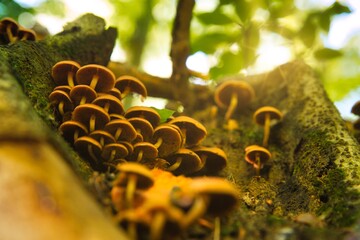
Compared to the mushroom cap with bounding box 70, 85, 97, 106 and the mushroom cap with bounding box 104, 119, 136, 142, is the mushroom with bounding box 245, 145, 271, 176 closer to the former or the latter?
the mushroom cap with bounding box 104, 119, 136, 142

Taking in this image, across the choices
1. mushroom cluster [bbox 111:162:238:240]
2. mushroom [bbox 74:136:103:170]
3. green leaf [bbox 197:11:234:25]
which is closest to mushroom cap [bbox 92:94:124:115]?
mushroom [bbox 74:136:103:170]

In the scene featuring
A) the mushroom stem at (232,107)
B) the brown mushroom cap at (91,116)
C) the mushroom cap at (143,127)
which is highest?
the mushroom stem at (232,107)

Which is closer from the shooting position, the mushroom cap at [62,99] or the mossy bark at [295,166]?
the mossy bark at [295,166]

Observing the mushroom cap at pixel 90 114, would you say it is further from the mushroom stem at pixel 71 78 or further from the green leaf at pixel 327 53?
the green leaf at pixel 327 53

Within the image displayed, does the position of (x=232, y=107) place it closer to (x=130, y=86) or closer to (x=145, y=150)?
(x=130, y=86)

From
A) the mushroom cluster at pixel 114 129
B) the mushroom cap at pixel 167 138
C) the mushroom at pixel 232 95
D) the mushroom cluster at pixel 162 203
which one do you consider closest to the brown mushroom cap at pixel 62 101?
the mushroom cluster at pixel 114 129

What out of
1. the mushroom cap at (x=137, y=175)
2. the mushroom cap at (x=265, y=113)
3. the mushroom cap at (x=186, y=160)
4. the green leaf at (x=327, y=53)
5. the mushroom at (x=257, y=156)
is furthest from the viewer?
the green leaf at (x=327, y=53)

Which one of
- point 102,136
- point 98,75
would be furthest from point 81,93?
point 102,136

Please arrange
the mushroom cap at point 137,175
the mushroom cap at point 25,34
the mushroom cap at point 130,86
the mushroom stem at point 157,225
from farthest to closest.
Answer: the mushroom cap at point 25,34
the mushroom cap at point 130,86
the mushroom cap at point 137,175
the mushroom stem at point 157,225
